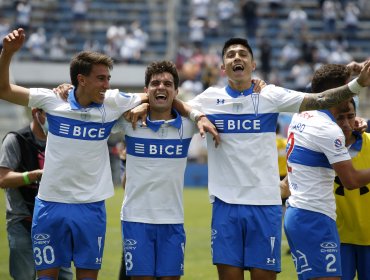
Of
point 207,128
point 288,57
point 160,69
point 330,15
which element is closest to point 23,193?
point 160,69

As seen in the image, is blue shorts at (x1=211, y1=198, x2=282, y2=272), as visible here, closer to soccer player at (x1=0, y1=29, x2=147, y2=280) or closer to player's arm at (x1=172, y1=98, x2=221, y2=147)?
player's arm at (x1=172, y1=98, x2=221, y2=147)

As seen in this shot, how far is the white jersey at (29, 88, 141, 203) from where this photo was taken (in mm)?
7371

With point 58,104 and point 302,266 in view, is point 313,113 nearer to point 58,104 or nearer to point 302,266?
point 302,266

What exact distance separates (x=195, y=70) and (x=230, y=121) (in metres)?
23.4

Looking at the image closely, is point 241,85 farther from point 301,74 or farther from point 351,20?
point 351,20

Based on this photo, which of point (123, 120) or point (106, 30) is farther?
point (106, 30)

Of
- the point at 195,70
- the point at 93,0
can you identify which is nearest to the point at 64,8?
the point at 93,0

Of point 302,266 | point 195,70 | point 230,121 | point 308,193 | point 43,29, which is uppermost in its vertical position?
point 43,29

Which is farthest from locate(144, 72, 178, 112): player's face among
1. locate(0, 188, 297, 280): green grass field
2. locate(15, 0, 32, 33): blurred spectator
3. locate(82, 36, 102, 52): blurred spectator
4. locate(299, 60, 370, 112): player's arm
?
locate(15, 0, 32, 33): blurred spectator

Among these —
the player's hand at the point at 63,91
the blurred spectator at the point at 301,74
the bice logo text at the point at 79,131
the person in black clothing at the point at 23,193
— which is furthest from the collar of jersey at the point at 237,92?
the blurred spectator at the point at 301,74

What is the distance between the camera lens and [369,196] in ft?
25.1

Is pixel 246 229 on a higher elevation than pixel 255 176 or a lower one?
lower

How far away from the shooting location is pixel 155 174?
751 centimetres

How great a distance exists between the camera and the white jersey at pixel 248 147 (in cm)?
743
